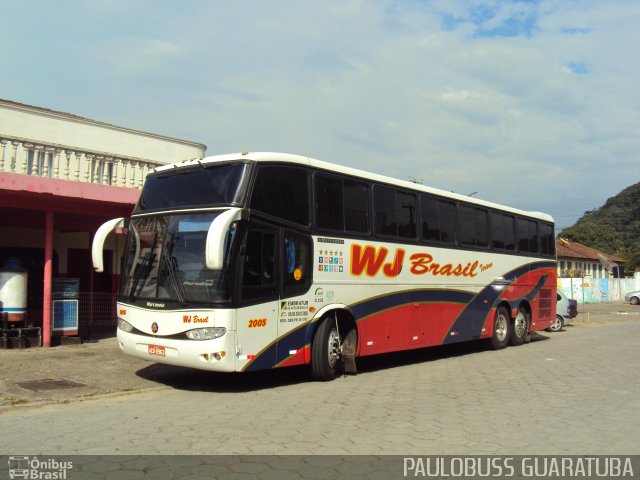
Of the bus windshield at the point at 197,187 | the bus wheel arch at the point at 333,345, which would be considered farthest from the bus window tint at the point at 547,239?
the bus windshield at the point at 197,187

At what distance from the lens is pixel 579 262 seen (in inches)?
2354

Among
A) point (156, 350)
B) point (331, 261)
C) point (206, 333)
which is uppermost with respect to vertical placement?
point (331, 261)

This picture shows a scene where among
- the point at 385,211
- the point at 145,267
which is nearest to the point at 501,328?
the point at 385,211

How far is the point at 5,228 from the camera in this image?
15266 millimetres

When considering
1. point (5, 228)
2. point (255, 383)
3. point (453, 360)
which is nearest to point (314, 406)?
point (255, 383)

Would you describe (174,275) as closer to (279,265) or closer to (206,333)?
(206,333)

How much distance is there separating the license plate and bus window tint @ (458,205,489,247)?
25.2 ft

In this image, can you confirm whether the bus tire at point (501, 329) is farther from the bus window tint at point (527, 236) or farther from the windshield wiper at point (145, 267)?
the windshield wiper at point (145, 267)

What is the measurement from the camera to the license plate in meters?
8.48

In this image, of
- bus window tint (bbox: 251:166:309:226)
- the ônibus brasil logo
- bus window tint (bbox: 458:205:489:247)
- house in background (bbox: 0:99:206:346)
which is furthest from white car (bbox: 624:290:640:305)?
the ônibus brasil logo

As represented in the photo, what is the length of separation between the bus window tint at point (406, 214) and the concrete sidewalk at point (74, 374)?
4628 mm

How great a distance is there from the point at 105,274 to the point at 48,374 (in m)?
8.59

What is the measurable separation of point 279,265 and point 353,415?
8.84ft

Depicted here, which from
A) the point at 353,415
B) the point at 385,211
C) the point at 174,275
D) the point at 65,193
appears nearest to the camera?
the point at 353,415
